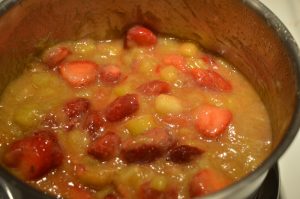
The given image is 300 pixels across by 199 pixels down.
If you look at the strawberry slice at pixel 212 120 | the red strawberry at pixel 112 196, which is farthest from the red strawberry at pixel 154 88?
the red strawberry at pixel 112 196

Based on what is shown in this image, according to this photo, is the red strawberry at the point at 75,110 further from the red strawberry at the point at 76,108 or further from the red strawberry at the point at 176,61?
the red strawberry at the point at 176,61

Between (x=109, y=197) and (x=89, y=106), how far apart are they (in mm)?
317

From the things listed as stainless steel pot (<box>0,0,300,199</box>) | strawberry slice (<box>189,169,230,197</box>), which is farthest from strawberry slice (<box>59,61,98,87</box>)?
strawberry slice (<box>189,169,230,197</box>)

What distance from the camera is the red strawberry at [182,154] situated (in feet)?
3.86

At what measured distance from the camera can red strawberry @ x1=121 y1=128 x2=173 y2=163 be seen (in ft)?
3.82

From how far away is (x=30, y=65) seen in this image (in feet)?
4.87

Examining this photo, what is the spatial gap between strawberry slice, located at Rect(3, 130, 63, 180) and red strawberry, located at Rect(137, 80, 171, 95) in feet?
1.06

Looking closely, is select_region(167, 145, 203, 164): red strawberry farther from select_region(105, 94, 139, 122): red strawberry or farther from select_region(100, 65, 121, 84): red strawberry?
select_region(100, 65, 121, 84): red strawberry

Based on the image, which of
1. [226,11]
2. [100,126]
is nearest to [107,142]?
[100,126]

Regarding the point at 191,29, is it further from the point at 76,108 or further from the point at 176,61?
the point at 76,108

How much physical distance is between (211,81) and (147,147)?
0.35 meters

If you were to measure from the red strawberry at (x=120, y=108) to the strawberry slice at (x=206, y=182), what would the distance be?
0.27m

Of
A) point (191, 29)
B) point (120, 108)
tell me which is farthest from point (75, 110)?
point (191, 29)

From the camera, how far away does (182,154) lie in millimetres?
1177
